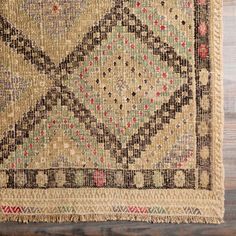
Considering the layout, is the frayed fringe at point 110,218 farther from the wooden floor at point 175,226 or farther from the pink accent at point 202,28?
the pink accent at point 202,28

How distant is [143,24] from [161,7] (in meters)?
0.06

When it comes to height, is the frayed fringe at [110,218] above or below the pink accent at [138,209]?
below

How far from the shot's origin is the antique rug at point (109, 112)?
95 centimetres

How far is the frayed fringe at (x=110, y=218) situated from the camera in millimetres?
960

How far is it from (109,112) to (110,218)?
0.25 metres

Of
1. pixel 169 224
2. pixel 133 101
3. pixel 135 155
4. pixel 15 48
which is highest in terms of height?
pixel 15 48

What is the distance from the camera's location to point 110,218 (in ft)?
3.17

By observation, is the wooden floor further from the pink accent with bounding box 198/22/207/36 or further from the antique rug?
the pink accent with bounding box 198/22/207/36

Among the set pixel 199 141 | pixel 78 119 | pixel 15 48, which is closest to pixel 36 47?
pixel 15 48

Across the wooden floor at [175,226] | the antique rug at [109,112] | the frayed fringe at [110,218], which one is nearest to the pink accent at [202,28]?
the antique rug at [109,112]

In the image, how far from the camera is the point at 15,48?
37.6 inches

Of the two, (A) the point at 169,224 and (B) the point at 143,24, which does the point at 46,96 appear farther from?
(A) the point at 169,224

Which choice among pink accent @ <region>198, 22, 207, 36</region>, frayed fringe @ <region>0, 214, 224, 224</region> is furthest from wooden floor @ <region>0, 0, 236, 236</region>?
pink accent @ <region>198, 22, 207, 36</region>

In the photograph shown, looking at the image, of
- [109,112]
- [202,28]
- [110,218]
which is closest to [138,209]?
[110,218]
